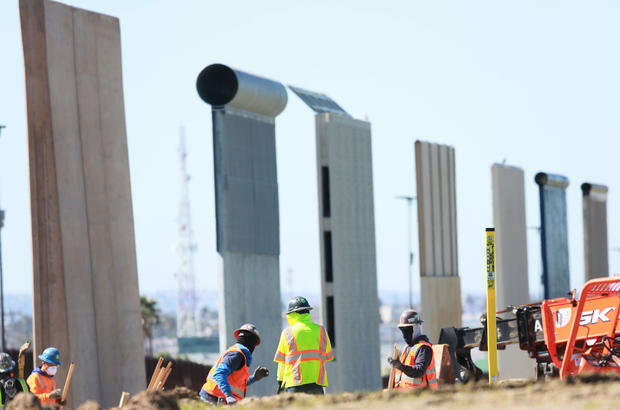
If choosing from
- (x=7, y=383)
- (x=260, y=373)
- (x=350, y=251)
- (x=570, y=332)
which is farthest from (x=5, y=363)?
(x=350, y=251)

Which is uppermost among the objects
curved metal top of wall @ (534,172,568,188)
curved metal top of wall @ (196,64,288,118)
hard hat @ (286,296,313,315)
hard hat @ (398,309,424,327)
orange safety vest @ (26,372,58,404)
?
curved metal top of wall @ (196,64,288,118)

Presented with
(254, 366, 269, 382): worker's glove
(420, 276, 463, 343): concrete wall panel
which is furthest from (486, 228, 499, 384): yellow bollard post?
(420, 276, 463, 343): concrete wall panel

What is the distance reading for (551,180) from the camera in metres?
30.6

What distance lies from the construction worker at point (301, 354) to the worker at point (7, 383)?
3.40 metres

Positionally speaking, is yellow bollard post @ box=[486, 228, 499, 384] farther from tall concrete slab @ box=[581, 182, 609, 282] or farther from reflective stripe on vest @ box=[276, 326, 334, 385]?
tall concrete slab @ box=[581, 182, 609, 282]

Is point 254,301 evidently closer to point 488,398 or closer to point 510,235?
point 510,235

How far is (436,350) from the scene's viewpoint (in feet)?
45.2

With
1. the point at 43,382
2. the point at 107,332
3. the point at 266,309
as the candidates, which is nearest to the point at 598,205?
the point at 266,309

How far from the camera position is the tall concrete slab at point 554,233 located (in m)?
30.3

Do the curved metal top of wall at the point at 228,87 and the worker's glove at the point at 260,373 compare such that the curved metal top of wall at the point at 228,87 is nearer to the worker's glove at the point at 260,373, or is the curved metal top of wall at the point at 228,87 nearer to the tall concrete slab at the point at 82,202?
the tall concrete slab at the point at 82,202

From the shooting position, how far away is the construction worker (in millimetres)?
10891

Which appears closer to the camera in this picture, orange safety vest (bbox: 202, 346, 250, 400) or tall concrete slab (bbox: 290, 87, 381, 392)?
orange safety vest (bbox: 202, 346, 250, 400)

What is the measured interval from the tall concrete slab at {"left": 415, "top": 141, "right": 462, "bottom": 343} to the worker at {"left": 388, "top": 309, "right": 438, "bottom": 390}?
16.0m

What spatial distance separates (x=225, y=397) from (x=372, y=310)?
16259 millimetres
